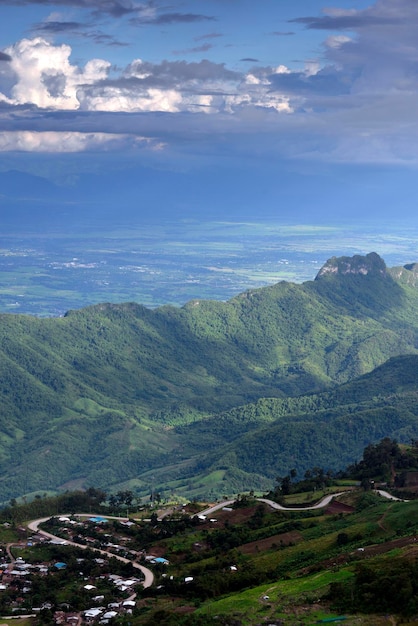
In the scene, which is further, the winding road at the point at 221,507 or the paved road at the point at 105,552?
the winding road at the point at 221,507

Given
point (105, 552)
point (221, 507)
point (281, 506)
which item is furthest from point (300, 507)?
point (105, 552)

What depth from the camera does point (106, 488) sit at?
175750 mm

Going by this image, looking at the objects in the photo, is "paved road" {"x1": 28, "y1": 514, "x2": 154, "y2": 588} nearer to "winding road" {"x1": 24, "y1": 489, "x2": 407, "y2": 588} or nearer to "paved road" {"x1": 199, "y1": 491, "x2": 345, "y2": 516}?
"winding road" {"x1": 24, "y1": 489, "x2": 407, "y2": 588}

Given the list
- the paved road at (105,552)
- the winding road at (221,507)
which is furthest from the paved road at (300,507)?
the paved road at (105,552)

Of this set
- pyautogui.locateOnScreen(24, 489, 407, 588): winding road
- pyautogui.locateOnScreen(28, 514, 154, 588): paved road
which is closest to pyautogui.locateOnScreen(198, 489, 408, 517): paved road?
pyautogui.locateOnScreen(24, 489, 407, 588): winding road

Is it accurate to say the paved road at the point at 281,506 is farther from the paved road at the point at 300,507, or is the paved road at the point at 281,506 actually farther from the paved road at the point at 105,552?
the paved road at the point at 105,552

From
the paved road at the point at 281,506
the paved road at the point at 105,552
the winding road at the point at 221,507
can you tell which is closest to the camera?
the paved road at the point at 105,552

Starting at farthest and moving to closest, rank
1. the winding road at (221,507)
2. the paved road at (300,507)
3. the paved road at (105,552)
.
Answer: the paved road at (300,507) → the winding road at (221,507) → the paved road at (105,552)

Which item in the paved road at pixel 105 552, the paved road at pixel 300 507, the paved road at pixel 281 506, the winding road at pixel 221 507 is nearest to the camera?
the paved road at pixel 105 552

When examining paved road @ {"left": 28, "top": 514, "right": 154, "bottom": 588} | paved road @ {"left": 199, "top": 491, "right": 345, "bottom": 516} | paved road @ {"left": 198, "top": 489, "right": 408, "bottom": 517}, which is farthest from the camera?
paved road @ {"left": 199, "top": 491, "right": 345, "bottom": 516}

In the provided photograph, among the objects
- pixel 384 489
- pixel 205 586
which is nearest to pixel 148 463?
pixel 384 489

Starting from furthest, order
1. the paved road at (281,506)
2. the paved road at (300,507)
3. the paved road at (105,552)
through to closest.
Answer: the paved road at (281,506) < the paved road at (300,507) < the paved road at (105,552)

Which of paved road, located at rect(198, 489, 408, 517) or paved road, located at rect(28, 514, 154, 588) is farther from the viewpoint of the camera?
paved road, located at rect(198, 489, 408, 517)

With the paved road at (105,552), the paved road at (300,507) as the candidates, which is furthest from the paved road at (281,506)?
the paved road at (105,552)
